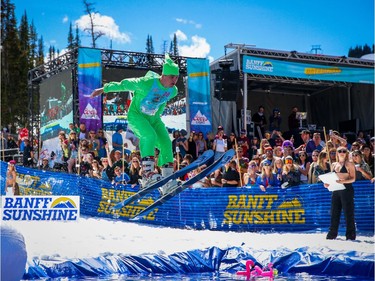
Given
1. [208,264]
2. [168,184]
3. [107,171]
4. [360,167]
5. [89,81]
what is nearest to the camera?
[168,184]

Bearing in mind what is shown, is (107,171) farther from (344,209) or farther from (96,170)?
(344,209)

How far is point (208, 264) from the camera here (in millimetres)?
7371

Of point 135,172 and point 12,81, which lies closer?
point 135,172

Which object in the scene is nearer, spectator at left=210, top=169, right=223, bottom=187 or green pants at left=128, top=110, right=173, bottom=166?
green pants at left=128, top=110, right=173, bottom=166

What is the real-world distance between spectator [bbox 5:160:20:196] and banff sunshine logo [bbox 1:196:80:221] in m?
1.36

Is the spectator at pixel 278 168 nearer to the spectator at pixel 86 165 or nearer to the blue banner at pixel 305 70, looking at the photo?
the spectator at pixel 86 165

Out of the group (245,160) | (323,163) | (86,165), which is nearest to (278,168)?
(323,163)

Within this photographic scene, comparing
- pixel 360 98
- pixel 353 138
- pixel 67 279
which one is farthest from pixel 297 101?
pixel 67 279

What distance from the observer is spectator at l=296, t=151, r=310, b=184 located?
906 centimetres

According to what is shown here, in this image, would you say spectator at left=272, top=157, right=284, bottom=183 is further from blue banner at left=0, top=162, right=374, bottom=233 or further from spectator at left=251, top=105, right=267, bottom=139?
spectator at left=251, top=105, right=267, bottom=139

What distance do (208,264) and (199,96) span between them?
6.85 m

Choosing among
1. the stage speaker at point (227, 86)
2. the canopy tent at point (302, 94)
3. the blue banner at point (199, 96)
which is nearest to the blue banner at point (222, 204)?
the stage speaker at point (227, 86)

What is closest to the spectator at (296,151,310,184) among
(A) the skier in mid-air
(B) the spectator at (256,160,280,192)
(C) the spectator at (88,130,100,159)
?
(B) the spectator at (256,160,280,192)

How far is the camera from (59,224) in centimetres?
923
